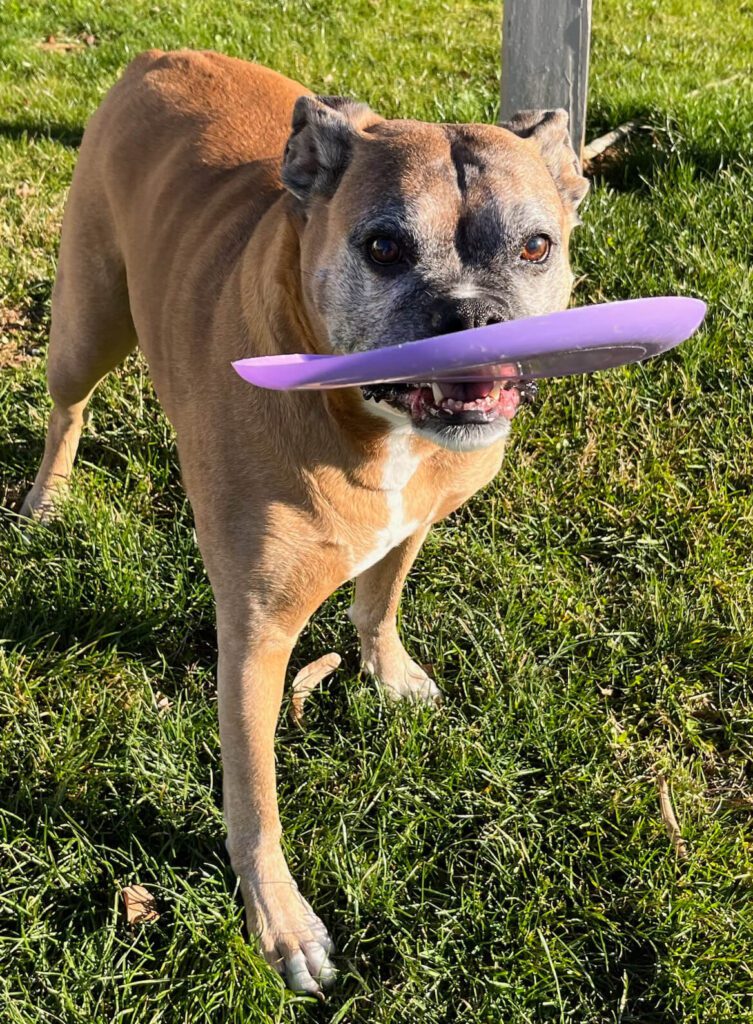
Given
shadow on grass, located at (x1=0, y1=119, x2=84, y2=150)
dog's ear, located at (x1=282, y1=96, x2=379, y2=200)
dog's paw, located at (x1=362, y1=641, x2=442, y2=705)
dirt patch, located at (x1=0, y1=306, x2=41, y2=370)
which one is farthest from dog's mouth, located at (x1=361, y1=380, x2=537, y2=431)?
shadow on grass, located at (x1=0, y1=119, x2=84, y2=150)

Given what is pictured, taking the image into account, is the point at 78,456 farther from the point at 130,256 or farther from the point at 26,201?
the point at 26,201

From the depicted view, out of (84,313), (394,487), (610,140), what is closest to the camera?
(394,487)

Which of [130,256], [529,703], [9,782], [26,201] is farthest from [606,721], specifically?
[26,201]

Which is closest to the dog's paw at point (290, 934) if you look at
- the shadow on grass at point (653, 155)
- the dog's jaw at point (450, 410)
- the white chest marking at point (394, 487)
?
the white chest marking at point (394, 487)

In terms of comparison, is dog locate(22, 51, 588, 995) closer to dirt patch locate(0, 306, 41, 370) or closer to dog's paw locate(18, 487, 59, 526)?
dog's paw locate(18, 487, 59, 526)

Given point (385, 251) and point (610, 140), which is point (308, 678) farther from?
point (610, 140)

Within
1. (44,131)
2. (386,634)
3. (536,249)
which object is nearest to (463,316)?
(536,249)

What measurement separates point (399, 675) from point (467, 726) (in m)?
0.28

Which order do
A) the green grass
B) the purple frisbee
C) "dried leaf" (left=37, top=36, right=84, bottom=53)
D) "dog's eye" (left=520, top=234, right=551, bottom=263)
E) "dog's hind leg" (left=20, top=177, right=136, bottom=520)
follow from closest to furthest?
the purple frisbee, "dog's eye" (left=520, top=234, right=551, bottom=263), the green grass, "dog's hind leg" (left=20, top=177, right=136, bottom=520), "dried leaf" (left=37, top=36, right=84, bottom=53)

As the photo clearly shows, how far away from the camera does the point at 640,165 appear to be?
16.4ft

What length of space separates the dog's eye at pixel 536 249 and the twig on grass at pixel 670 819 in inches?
62.9

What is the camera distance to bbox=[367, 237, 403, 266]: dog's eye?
2.12m

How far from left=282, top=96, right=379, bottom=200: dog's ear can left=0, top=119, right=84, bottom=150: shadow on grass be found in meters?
3.52

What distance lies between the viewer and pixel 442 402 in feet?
6.91
